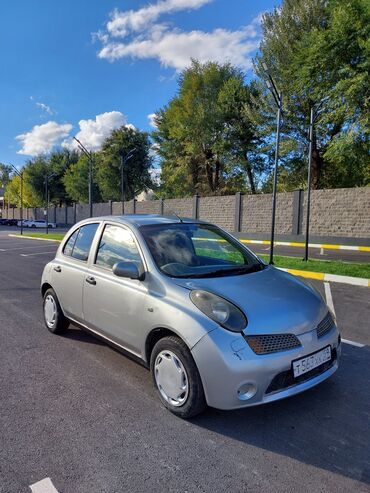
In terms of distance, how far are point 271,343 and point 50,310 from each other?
3346 millimetres

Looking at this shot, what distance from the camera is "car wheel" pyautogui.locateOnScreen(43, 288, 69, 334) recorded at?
4.65 meters

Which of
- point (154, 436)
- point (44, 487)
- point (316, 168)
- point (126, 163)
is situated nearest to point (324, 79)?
point (316, 168)

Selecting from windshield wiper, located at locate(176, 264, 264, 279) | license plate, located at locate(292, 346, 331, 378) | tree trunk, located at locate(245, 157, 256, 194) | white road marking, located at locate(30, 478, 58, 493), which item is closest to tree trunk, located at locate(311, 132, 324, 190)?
tree trunk, located at locate(245, 157, 256, 194)

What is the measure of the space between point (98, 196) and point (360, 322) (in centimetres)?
5354

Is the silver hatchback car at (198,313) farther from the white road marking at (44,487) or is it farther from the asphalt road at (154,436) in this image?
the white road marking at (44,487)

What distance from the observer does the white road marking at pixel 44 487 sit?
210cm

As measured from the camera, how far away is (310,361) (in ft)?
9.07

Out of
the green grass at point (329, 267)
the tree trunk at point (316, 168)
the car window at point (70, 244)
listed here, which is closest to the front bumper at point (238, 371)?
the car window at point (70, 244)

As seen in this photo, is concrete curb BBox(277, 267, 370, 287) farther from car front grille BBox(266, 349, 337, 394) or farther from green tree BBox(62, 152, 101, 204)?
green tree BBox(62, 152, 101, 204)

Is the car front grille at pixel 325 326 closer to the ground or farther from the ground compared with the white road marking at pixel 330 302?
farther from the ground

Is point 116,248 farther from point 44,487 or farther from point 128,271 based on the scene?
point 44,487

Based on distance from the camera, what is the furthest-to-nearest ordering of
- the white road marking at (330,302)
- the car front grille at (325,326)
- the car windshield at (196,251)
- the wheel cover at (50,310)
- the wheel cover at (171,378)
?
the wheel cover at (50,310) → the white road marking at (330,302) → the car windshield at (196,251) → the car front grille at (325,326) → the wheel cover at (171,378)

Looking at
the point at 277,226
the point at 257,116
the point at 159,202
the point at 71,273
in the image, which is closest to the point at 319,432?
the point at 71,273

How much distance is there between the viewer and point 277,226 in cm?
2373
